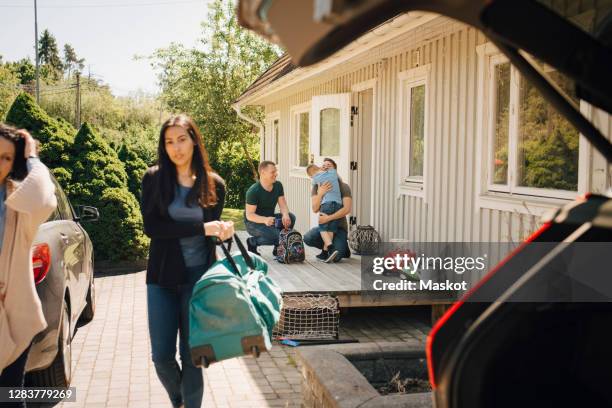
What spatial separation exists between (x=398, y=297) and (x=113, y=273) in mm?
5649

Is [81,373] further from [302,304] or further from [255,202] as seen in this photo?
[255,202]

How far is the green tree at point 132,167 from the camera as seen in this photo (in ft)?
44.1

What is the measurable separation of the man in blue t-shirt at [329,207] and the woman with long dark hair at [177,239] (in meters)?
5.12

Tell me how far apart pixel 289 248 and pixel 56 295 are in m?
4.66

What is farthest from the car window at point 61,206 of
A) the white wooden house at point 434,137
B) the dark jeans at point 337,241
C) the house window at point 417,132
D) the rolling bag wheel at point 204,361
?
the house window at point 417,132

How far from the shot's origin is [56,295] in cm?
507

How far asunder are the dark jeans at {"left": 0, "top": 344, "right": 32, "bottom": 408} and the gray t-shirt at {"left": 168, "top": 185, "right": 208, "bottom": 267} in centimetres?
104

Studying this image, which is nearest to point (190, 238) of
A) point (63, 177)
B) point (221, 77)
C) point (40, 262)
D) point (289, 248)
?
point (40, 262)

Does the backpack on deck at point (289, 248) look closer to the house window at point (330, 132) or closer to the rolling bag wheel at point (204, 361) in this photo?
the house window at point (330, 132)

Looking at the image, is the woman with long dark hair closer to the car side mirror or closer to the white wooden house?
the white wooden house

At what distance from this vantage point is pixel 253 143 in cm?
3011

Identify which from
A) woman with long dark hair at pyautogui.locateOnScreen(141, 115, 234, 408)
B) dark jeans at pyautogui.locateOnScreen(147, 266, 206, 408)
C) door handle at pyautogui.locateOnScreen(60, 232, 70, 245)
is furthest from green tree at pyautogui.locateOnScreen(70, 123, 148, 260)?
dark jeans at pyautogui.locateOnScreen(147, 266, 206, 408)

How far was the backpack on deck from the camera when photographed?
9.45 metres

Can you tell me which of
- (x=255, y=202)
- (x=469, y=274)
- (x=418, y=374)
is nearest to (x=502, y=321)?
(x=418, y=374)
